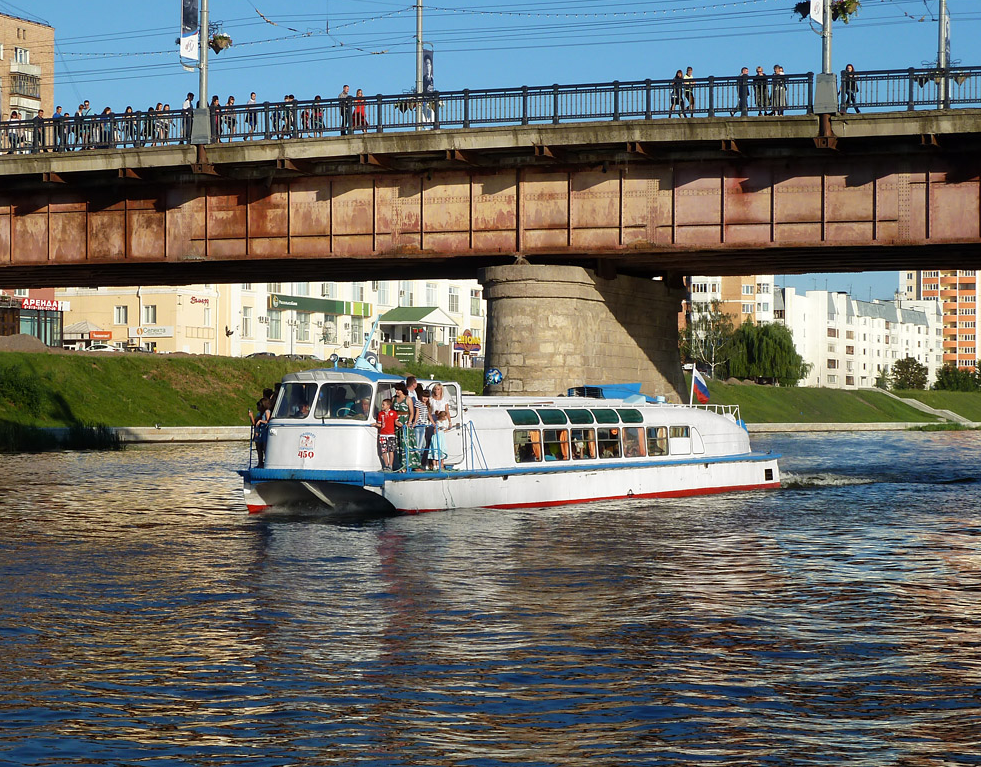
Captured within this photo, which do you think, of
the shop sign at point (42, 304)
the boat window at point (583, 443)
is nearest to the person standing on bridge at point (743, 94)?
the boat window at point (583, 443)

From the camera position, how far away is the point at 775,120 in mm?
38250

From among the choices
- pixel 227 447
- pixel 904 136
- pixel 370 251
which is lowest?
pixel 227 447

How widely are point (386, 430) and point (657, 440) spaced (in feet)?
31.3

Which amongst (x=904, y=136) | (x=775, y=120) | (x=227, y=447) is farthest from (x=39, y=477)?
(x=904, y=136)

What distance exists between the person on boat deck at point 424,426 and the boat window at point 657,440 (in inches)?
312

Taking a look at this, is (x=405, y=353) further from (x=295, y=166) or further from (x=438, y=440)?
(x=438, y=440)

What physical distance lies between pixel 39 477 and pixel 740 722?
109 feet

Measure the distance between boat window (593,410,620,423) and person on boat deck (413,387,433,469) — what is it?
5.99m

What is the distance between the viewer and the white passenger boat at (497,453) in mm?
27859

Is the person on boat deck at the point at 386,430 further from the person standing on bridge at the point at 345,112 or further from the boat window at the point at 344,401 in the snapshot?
the person standing on bridge at the point at 345,112

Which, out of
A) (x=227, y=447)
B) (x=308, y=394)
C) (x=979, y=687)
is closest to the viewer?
(x=979, y=687)

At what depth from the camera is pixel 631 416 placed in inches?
1348

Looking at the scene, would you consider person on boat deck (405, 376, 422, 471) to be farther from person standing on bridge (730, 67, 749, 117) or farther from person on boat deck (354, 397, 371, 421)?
person standing on bridge (730, 67, 749, 117)

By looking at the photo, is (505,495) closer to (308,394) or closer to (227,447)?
(308,394)
